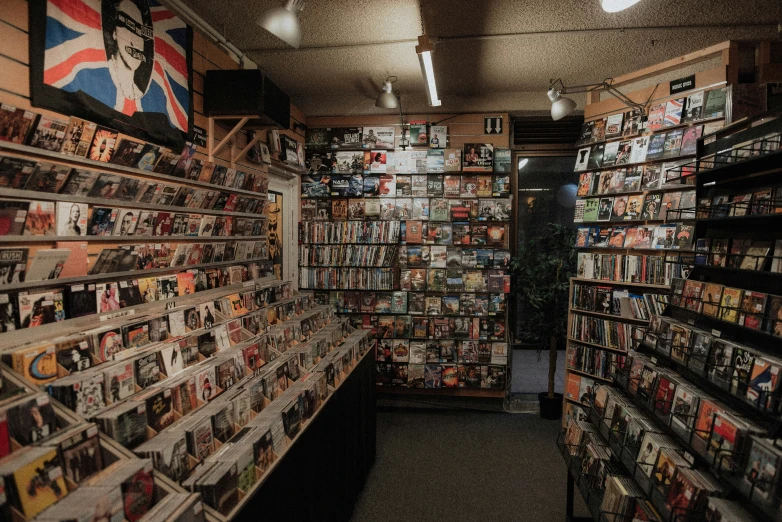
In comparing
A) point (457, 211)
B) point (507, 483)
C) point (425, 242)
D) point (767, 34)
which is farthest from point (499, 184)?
point (507, 483)

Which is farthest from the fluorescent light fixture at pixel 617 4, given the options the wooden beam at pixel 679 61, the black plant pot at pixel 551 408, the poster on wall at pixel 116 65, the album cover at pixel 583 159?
the black plant pot at pixel 551 408

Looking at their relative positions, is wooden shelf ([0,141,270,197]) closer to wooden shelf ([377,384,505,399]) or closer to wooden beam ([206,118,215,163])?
wooden beam ([206,118,215,163])

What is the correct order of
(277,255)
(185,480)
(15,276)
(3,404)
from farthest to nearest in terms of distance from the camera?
1. (277,255)
2. (15,276)
3. (185,480)
4. (3,404)

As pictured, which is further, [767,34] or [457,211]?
[457,211]

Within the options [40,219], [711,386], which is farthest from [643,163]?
[40,219]

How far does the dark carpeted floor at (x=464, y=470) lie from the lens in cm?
304

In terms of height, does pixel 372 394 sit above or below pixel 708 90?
below

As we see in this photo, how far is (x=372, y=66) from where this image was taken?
423cm

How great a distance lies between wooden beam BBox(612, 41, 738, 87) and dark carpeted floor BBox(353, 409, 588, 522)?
10.9 ft

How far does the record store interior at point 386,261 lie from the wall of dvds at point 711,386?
15mm

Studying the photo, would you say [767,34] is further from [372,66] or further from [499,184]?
[372,66]

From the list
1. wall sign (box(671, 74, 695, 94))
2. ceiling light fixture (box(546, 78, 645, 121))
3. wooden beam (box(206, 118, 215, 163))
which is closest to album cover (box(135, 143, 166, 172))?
wooden beam (box(206, 118, 215, 163))

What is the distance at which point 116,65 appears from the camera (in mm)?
2369

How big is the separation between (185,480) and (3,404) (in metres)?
0.57
